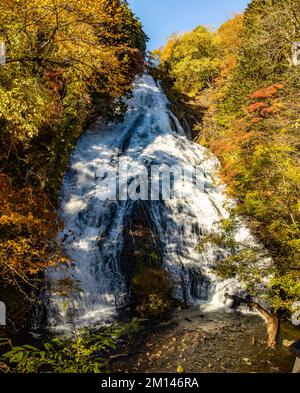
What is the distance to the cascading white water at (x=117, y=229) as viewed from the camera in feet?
36.9

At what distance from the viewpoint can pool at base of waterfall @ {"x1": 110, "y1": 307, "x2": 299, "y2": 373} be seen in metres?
7.75

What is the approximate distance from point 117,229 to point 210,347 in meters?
5.80

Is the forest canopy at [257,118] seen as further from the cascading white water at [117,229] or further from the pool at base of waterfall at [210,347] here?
the cascading white water at [117,229]

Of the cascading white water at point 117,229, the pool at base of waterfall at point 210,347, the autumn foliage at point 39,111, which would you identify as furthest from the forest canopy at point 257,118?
the autumn foliage at point 39,111

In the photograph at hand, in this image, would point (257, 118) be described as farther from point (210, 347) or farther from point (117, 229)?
point (210, 347)

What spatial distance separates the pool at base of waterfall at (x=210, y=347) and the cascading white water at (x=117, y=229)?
150 centimetres

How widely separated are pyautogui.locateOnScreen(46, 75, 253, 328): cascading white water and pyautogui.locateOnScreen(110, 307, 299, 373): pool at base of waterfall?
1.50 meters

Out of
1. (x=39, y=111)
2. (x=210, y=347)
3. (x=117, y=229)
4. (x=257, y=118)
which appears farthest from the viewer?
(x=257, y=118)

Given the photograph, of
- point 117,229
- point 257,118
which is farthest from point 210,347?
point 257,118

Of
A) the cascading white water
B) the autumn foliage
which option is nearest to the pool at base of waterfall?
the cascading white water

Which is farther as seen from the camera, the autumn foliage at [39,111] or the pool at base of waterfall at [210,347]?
the pool at base of waterfall at [210,347]

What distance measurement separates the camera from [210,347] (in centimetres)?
868

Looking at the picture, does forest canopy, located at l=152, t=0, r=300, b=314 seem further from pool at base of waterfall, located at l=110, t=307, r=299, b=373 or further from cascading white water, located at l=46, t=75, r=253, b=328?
cascading white water, located at l=46, t=75, r=253, b=328

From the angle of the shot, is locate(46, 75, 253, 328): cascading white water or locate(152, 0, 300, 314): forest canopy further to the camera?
locate(46, 75, 253, 328): cascading white water
